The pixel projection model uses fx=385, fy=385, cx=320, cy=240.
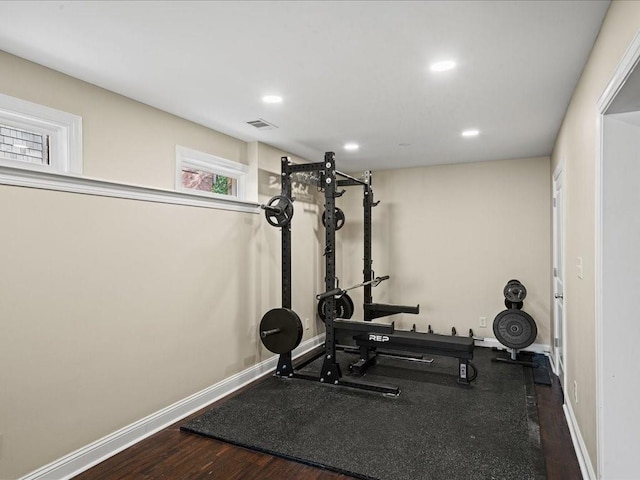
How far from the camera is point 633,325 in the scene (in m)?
1.77

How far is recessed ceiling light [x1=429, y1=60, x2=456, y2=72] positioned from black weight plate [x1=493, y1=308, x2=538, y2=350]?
296 centimetres

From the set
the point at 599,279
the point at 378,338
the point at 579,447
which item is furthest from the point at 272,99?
the point at 579,447

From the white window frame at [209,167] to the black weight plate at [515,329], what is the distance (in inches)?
125

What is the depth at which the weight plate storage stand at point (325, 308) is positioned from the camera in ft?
12.0

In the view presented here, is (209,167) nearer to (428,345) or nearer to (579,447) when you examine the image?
(428,345)

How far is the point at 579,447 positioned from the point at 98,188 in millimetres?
3537

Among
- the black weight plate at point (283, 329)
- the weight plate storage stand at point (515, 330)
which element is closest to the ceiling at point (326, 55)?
the black weight plate at point (283, 329)

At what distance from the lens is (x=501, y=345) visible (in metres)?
4.91

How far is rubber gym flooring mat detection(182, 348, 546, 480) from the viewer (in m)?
2.40

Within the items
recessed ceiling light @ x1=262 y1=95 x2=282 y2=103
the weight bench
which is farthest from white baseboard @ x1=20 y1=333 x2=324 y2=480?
recessed ceiling light @ x1=262 y1=95 x2=282 y2=103

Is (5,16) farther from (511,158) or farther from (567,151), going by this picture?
(511,158)

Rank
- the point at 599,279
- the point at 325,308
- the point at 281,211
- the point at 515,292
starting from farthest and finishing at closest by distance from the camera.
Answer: the point at 515,292, the point at 325,308, the point at 281,211, the point at 599,279

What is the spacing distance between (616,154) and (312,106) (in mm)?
2022

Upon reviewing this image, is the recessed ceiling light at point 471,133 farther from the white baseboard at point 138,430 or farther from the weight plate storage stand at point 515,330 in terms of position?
the white baseboard at point 138,430
